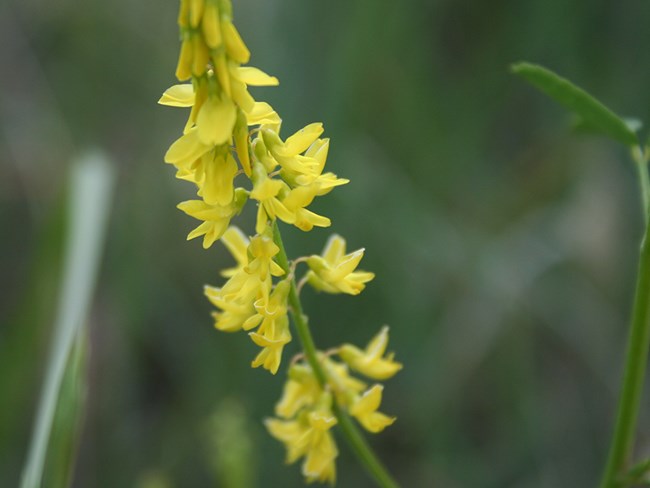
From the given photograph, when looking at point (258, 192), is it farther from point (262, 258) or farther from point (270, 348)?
point (270, 348)

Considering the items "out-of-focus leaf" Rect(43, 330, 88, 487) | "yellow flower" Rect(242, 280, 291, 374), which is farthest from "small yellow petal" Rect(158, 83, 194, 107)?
"out-of-focus leaf" Rect(43, 330, 88, 487)

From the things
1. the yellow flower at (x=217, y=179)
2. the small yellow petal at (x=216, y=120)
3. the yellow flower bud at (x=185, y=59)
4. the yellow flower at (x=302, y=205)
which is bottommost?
the yellow flower at (x=302, y=205)

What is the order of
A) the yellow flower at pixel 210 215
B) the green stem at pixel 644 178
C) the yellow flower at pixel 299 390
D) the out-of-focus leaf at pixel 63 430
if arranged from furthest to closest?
the out-of-focus leaf at pixel 63 430
the yellow flower at pixel 299 390
the green stem at pixel 644 178
the yellow flower at pixel 210 215

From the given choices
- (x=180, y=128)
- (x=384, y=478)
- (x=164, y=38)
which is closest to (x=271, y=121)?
(x=384, y=478)

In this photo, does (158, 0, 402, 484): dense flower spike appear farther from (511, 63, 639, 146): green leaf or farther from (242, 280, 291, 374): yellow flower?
(511, 63, 639, 146): green leaf

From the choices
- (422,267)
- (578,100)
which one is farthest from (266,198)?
(422,267)

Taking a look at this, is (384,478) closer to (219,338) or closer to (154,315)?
(219,338)

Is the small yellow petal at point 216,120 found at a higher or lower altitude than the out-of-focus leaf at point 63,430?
higher

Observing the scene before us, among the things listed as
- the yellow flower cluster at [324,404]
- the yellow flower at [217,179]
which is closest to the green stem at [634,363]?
the yellow flower cluster at [324,404]

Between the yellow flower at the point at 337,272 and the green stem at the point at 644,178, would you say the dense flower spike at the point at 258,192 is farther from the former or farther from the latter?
the green stem at the point at 644,178
